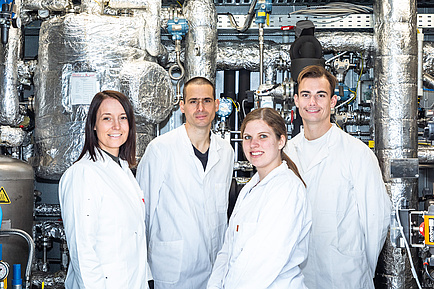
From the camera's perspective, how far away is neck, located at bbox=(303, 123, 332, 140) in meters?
2.03

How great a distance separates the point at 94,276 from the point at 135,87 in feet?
4.89

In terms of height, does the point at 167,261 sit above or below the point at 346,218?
below

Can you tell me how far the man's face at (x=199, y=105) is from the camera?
2145 mm

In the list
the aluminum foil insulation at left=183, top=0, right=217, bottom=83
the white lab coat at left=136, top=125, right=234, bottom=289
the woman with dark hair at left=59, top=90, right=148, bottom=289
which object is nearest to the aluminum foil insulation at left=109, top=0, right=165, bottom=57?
the aluminum foil insulation at left=183, top=0, right=217, bottom=83

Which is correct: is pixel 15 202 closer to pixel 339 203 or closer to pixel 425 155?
pixel 339 203

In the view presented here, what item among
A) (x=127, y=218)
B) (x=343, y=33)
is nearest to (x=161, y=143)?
(x=127, y=218)

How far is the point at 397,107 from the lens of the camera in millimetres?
3057

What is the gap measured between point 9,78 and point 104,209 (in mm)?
1788

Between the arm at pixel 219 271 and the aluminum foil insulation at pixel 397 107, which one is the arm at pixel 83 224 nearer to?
the arm at pixel 219 271

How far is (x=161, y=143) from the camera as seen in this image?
2199mm

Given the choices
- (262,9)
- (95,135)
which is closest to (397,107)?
(262,9)

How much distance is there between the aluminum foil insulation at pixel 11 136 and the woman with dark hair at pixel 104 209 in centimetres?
152

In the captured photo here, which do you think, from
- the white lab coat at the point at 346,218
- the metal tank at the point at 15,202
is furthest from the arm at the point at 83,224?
the metal tank at the point at 15,202

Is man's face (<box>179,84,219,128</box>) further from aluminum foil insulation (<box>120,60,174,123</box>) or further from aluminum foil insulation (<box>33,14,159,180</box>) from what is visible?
aluminum foil insulation (<box>33,14,159,180</box>)
